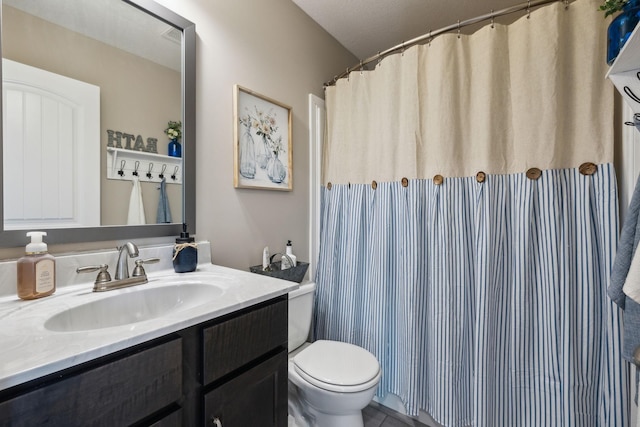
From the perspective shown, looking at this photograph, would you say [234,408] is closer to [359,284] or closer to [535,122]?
[359,284]

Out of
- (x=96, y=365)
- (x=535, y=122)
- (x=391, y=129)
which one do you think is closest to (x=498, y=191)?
(x=535, y=122)

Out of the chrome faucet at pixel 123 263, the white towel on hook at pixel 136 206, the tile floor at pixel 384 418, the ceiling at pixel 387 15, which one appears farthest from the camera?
the ceiling at pixel 387 15

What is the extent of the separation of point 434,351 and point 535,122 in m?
1.15

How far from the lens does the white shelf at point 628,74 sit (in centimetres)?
78

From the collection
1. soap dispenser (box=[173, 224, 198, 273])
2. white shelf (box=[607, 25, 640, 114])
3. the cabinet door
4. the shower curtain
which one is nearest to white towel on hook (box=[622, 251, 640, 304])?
the shower curtain

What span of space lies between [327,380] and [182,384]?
698 millimetres

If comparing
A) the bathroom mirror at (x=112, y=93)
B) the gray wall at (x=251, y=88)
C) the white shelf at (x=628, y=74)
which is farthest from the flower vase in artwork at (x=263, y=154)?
the white shelf at (x=628, y=74)

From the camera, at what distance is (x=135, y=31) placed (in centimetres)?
111

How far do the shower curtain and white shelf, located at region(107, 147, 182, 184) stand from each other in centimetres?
104

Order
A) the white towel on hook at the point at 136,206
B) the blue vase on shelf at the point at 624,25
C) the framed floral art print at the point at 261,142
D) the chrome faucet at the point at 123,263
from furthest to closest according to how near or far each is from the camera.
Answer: the framed floral art print at the point at 261,142, the white towel on hook at the point at 136,206, the chrome faucet at the point at 123,263, the blue vase on shelf at the point at 624,25

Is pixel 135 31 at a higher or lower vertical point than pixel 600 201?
higher

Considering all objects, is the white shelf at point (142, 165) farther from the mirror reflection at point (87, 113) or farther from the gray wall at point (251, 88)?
the gray wall at point (251, 88)

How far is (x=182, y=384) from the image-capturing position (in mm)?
681

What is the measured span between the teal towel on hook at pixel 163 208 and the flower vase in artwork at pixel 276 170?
57 centimetres
